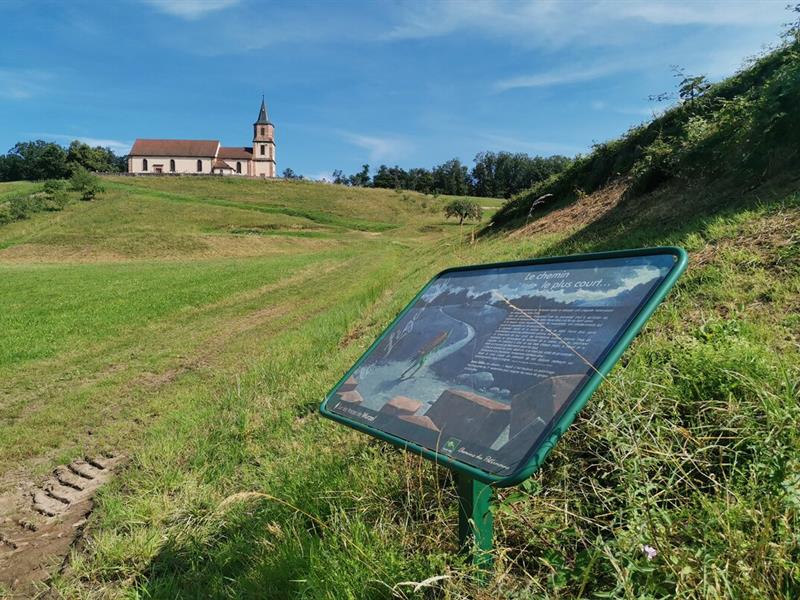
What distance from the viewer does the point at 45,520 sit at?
458cm

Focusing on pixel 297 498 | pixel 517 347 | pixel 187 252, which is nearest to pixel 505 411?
pixel 517 347

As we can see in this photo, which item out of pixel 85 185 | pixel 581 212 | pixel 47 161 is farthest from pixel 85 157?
pixel 581 212

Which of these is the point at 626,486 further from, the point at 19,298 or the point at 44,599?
the point at 19,298

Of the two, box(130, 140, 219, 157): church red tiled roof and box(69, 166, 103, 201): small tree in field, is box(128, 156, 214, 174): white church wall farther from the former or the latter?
box(69, 166, 103, 201): small tree in field

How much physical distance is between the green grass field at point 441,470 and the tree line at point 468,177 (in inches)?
4125

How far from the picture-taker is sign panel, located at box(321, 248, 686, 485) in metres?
2.08

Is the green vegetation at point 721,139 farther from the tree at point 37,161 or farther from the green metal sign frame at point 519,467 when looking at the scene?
the tree at point 37,161

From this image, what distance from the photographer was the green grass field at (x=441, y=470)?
204 centimetres

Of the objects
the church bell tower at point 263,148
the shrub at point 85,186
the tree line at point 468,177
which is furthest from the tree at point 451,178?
the shrub at point 85,186

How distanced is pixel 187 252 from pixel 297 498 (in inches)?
1515

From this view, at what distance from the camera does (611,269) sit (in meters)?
2.56

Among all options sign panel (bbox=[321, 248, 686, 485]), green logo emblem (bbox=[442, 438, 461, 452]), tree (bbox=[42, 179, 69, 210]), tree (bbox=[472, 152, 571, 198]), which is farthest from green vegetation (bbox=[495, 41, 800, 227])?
tree (bbox=[472, 152, 571, 198])

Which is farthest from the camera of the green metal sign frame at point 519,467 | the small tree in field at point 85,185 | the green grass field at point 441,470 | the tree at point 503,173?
the tree at point 503,173

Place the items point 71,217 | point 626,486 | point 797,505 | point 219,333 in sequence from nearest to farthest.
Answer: point 797,505, point 626,486, point 219,333, point 71,217
